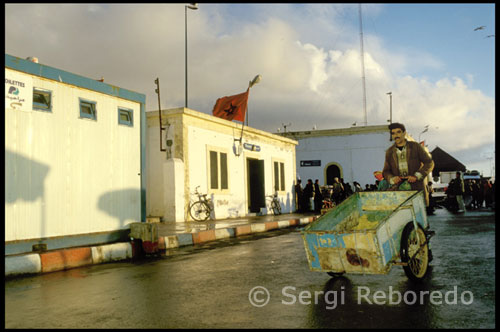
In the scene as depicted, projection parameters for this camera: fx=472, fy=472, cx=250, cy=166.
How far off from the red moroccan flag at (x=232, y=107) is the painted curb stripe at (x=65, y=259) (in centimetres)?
1364

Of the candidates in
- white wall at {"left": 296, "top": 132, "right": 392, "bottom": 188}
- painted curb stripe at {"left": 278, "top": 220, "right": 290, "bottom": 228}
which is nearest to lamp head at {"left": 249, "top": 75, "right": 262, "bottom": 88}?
painted curb stripe at {"left": 278, "top": 220, "right": 290, "bottom": 228}

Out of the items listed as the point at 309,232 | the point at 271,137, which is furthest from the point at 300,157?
the point at 309,232

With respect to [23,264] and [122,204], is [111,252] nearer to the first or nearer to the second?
[122,204]

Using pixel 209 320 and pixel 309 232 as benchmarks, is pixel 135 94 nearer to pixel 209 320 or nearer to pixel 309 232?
pixel 309 232

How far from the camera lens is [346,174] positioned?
37188 mm

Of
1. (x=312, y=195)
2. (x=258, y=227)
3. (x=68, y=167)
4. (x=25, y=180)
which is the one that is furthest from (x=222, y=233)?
(x=312, y=195)

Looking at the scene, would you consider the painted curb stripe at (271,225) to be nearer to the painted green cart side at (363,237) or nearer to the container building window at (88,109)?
the container building window at (88,109)

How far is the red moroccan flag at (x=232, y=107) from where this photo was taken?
21703 millimetres

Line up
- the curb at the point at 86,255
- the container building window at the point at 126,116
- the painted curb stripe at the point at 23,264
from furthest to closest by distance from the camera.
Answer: the container building window at the point at 126,116, the curb at the point at 86,255, the painted curb stripe at the point at 23,264

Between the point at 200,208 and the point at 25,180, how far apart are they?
10.0 meters

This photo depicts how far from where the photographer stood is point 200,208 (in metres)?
18.0

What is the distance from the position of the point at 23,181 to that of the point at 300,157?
32251 mm

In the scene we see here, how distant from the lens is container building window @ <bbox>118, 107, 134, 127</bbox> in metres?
10.4

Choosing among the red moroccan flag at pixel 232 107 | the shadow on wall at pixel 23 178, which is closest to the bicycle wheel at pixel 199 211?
the red moroccan flag at pixel 232 107
